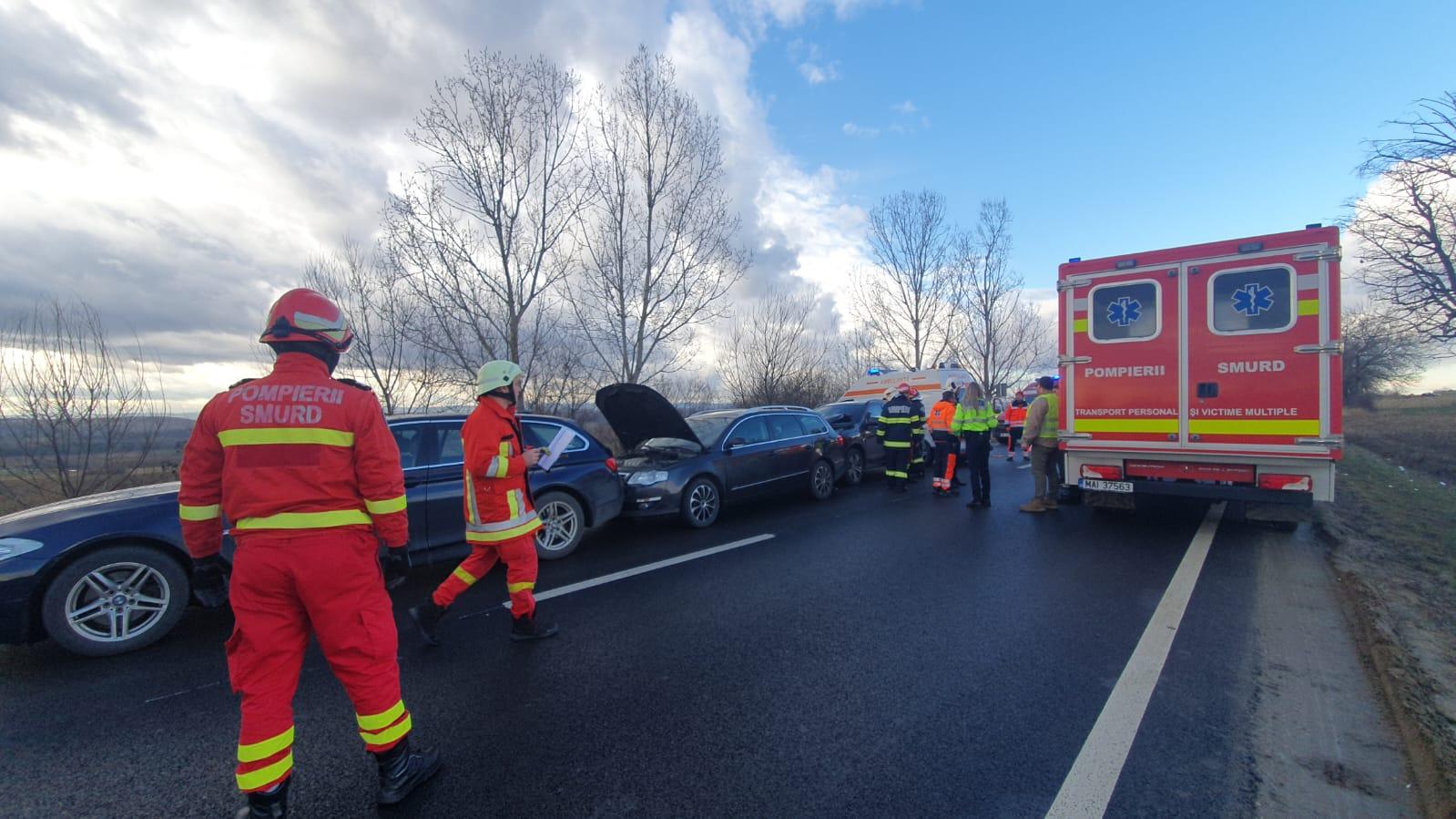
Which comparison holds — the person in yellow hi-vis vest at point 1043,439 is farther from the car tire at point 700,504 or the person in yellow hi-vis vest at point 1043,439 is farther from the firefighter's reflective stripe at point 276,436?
the firefighter's reflective stripe at point 276,436

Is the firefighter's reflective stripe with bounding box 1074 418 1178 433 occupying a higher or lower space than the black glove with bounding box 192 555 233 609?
higher

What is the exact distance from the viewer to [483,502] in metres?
3.96

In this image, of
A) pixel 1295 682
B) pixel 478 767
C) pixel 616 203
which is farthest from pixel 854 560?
pixel 616 203

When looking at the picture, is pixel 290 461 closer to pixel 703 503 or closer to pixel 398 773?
pixel 398 773

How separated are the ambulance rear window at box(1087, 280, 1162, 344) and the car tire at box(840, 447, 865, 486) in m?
4.38

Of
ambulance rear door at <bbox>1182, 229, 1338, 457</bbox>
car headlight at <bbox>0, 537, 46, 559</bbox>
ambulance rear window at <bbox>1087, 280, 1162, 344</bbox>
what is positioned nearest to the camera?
car headlight at <bbox>0, 537, 46, 559</bbox>

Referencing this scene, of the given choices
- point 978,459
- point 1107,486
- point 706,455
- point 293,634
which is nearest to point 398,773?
point 293,634

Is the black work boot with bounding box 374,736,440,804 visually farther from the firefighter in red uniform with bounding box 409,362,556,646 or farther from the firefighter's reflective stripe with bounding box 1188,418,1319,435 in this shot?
the firefighter's reflective stripe with bounding box 1188,418,1319,435

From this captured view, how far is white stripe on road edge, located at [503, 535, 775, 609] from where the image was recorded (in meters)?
5.25

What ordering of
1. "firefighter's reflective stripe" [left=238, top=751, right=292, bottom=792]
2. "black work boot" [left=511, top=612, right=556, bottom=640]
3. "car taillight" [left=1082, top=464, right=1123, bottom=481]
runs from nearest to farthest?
"firefighter's reflective stripe" [left=238, top=751, right=292, bottom=792]
"black work boot" [left=511, top=612, right=556, bottom=640]
"car taillight" [left=1082, top=464, right=1123, bottom=481]

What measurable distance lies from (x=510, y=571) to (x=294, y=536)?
1.80 metres

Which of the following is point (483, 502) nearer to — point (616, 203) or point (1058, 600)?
point (1058, 600)

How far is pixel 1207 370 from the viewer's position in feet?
22.0

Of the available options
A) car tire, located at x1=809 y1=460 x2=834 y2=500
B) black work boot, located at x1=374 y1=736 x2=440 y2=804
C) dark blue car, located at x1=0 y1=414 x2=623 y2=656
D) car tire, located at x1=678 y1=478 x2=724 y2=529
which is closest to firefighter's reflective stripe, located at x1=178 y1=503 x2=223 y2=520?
black work boot, located at x1=374 y1=736 x2=440 y2=804
